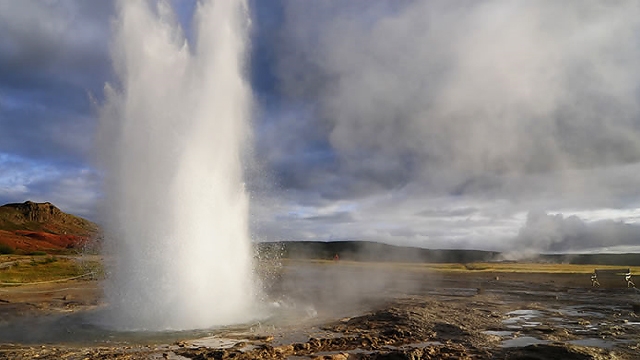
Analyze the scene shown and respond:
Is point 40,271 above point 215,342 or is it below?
above

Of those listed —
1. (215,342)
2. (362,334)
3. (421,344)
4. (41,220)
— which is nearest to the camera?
(421,344)

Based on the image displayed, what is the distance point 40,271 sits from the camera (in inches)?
1198

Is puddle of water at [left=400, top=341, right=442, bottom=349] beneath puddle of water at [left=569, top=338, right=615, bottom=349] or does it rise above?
above

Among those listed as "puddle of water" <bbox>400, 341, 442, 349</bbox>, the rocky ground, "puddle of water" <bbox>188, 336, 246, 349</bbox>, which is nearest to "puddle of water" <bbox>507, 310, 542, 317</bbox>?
the rocky ground

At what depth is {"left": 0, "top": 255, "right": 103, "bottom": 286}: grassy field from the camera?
27087 millimetres

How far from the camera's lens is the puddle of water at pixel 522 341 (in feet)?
34.7

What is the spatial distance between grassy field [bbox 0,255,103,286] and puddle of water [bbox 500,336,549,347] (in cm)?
2166

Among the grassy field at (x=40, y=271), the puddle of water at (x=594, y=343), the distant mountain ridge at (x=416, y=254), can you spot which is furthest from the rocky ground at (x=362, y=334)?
the distant mountain ridge at (x=416, y=254)

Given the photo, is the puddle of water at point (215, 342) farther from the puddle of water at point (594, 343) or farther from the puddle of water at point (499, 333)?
the puddle of water at point (594, 343)

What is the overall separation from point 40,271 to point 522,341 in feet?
100.0

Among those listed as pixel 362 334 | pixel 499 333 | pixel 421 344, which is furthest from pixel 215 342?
pixel 499 333

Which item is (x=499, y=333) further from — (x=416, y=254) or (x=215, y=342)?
(x=416, y=254)

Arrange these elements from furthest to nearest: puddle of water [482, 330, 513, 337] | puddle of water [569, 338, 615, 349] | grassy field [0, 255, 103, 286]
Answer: grassy field [0, 255, 103, 286] < puddle of water [482, 330, 513, 337] < puddle of water [569, 338, 615, 349]

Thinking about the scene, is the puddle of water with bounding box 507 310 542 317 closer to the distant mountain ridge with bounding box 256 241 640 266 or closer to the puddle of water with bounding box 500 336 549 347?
the puddle of water with bounding box 500 336 549 347
